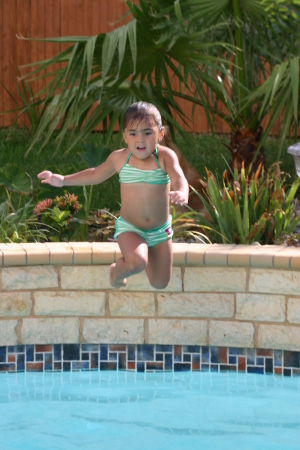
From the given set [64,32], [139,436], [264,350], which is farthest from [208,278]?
[64,32]

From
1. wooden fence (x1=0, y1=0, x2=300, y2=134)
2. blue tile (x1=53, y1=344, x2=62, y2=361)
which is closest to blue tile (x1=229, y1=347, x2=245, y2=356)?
blue tile (x1=53, y1=344, x2=62, y2=361)

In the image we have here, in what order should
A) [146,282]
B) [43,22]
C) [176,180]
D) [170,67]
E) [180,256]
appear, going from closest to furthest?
[176,180], [180,256], [146,282], [170,67], [43,22]

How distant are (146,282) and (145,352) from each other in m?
0.49

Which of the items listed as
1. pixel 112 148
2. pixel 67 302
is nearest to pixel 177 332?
pixel 67 302

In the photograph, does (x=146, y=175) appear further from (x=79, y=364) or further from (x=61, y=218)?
(x=61, y=218)

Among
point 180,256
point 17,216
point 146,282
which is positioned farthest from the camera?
point 17,216

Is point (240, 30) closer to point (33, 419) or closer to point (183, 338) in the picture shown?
point (183, 338)

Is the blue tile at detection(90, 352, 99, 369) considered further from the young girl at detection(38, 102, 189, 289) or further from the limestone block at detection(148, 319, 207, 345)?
the young girl at detection(38, 102, 189, 289)

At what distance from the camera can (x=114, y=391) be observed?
5102mm

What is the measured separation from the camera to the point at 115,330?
17.7 ft

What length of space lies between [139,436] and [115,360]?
112 centimetres

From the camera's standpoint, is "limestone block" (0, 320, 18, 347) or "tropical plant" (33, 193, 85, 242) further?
"tropical plant" (33, 193, 85, 242)

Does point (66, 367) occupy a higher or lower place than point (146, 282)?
lower

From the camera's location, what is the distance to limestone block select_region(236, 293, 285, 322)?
5.27 metres
